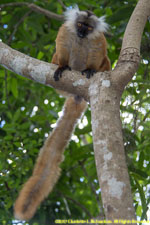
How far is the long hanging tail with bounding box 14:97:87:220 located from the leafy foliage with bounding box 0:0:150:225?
416 mm

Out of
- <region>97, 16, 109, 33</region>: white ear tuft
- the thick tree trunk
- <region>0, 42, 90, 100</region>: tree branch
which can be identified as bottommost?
the thick tree trunk

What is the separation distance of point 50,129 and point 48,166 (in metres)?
1.51

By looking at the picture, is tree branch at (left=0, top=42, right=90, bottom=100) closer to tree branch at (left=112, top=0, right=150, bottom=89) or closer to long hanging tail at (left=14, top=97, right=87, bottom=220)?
tree branch at (left=112, top=0, right=150, bottom=89)

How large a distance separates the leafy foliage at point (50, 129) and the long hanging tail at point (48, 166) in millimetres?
416

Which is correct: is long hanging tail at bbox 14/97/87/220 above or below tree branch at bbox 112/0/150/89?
below

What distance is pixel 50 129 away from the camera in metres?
5.07

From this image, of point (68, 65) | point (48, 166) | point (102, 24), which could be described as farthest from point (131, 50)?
point (102, 24)

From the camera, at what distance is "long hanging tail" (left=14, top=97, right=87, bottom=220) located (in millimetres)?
2759

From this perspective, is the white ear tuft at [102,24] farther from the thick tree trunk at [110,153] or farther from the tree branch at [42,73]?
the thick tree trunk at [110,153]

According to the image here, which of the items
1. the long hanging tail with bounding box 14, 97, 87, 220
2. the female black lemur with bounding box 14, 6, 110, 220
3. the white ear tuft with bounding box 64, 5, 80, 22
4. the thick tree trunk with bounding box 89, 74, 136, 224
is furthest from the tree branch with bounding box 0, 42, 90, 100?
the white ear tuft with bounding box 64, 5, 80, 22

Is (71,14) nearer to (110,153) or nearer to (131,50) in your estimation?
(131,50)

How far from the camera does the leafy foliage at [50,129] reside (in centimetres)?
404

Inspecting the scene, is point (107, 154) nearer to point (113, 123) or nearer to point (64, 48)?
point (113, 123)

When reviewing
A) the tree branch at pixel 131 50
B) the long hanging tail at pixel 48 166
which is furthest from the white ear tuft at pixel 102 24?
the tree branch at pixel 131 50
